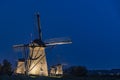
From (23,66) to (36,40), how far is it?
22.3 feet

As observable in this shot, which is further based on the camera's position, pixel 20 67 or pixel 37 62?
pixel 20 67

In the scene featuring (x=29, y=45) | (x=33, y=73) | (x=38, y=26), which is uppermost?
(x=38, y=26)

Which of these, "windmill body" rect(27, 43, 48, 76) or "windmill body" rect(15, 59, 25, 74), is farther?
"windmill body" rect(15, 59, 25, 74)

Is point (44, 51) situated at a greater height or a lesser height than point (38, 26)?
lesser

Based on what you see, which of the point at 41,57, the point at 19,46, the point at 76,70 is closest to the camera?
the point at 41,57

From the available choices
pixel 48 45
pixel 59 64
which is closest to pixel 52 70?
pixel 59 64

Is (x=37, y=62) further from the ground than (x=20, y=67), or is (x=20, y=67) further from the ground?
(x=20, y=67)

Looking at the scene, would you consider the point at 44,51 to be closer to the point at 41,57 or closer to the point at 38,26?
the point at 41,57

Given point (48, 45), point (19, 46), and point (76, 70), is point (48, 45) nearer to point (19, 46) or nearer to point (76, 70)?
point (19, 46)

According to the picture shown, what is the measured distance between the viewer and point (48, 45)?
5728 cm

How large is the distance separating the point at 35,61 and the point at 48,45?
12.2ft

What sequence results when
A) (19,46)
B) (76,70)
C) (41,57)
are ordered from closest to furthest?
(41,57) → (19,46) → (76,70)

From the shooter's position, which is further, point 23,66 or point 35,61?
point 23,66

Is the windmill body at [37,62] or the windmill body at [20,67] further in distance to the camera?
the windmill body at [20,67]
